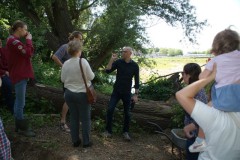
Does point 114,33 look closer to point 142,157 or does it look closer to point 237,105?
point 142,157

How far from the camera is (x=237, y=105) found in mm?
1938

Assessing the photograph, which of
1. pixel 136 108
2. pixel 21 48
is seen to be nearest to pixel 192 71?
pixel 21 48

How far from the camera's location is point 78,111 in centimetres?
528

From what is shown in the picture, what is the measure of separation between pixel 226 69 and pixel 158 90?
844 cm

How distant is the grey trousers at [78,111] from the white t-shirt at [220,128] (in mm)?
3334

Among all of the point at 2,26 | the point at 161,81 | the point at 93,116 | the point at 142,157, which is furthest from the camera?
the point at 161,81

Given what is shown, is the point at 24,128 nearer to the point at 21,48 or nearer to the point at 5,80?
the point at 5,80

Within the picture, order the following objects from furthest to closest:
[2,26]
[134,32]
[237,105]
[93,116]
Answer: [134,32] < [2,26] < [93,116] < [237,105]

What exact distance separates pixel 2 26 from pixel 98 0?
6.00m

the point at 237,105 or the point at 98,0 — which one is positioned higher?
the point at 98,0

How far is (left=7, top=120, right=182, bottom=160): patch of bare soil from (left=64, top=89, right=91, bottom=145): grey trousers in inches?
11.2

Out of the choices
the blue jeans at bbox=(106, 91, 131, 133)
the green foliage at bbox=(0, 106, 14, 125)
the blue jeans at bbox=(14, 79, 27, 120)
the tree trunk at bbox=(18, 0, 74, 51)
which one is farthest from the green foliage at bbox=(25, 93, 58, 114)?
the tree trunk at bbox=(18, 0, 74, 51)

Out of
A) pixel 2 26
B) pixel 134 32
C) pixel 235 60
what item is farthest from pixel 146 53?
pixel 235 60

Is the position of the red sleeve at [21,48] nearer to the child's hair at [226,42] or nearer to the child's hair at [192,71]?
the child's hair at [192,71]
